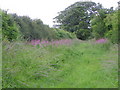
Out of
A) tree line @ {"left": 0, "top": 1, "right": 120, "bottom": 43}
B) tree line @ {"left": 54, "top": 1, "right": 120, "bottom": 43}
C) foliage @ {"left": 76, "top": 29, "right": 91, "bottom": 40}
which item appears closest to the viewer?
tree line @ {"left": 0, "top": 1, "right": 120, "bottom": 43}

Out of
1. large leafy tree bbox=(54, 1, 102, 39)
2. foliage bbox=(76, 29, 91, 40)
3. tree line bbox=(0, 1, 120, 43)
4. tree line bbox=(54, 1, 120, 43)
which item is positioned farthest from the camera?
foliage bbox=(76, 29, 91, 40)

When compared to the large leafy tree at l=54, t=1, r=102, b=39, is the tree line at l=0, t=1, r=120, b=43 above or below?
below

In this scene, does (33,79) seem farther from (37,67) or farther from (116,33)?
(116,33)

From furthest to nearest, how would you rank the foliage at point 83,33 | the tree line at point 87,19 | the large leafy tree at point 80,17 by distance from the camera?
the foliage at point 83,33 → the large leafy tree at point 80,17 → the tree line at point 87,19

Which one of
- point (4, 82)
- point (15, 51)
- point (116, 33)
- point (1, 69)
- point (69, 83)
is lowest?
point (69, 83)

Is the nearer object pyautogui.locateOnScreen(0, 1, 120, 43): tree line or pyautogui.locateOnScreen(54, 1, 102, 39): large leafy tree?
pyautogui.locateOnScreen(0, 1, 120, 43): tree line

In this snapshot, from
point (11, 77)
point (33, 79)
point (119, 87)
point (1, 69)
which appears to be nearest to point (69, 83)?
point (33, 79)

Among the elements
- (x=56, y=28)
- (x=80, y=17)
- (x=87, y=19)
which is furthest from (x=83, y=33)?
(x=56, y=28)

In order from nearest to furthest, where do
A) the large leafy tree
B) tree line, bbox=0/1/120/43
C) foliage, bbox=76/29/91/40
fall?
1. tree line, bbox=0/1/120/43
2. the large leafy tree
3. foliage, bbox=76/29/91/40

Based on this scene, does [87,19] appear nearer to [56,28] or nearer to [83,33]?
[83,33]

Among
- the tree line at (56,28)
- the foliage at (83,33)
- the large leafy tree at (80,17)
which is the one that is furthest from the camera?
the foliage at (83,33)

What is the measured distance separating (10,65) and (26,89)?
27.3 inches

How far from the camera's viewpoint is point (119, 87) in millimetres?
2725

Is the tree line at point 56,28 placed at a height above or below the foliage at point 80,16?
below
